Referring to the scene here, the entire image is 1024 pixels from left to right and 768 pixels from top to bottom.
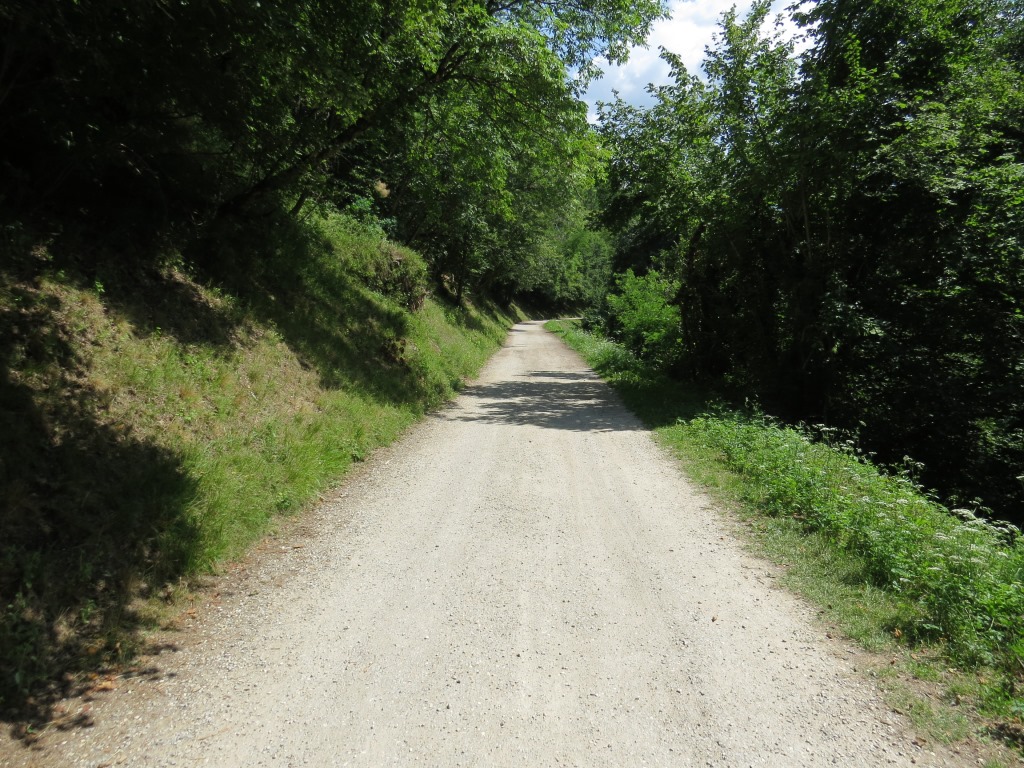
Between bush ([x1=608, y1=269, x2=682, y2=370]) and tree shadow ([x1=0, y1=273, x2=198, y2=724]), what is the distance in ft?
48.0

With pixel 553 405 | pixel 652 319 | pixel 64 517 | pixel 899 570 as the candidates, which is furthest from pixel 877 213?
pixel 64 517

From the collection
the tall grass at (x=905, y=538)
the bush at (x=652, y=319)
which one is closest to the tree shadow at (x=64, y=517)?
the tall grass at (x=905, y=538)

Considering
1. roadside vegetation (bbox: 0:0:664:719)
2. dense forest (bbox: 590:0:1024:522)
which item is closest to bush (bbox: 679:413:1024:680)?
dense forest (bbox: 590:0:1024:522)

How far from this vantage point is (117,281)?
253 inches

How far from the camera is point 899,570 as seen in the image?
4.07 m

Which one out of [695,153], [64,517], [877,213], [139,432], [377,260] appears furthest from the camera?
[377,260]

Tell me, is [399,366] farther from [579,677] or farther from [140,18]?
[579,677]

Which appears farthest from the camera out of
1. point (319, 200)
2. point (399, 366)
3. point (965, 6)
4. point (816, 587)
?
point (319, 200)

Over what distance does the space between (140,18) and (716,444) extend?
8.54 meters

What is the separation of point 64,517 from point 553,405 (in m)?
9.60

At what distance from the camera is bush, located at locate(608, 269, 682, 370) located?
691 inches

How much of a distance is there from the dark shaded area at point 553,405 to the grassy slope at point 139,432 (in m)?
2.30

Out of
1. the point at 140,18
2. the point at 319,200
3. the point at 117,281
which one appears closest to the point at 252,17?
the point at 140,18

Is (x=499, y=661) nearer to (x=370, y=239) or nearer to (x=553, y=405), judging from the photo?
(x=553, y=405)
